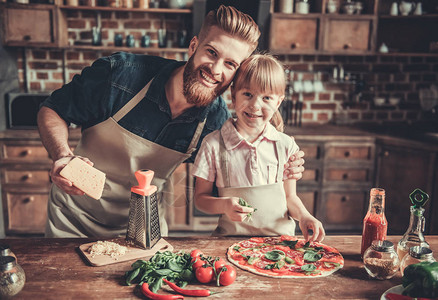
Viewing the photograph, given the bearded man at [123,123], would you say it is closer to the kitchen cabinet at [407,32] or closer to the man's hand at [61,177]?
the man's hand at [61,177]

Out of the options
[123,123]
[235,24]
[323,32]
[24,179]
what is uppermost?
[323,32]

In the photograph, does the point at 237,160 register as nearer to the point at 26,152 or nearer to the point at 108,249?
the point at 108,249

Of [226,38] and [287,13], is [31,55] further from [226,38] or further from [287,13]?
[226,38]

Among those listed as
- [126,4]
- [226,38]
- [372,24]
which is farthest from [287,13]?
[226,38]

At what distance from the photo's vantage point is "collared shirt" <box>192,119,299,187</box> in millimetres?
1570

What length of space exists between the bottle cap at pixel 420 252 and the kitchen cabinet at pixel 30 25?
3.28 m

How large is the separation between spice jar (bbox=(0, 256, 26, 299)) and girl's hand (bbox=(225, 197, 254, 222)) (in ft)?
2.17

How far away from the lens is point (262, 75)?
4.90ft

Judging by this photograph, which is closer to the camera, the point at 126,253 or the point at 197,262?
the point at 197,262

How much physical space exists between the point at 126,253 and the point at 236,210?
15.2 inches

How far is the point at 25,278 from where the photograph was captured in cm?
111

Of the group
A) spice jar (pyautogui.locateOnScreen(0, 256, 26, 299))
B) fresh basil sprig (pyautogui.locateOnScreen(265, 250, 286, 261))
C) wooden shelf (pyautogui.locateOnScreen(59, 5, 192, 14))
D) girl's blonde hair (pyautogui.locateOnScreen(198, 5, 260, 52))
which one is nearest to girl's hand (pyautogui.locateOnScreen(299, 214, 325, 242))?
fresh basil sprig (pyautogui.locateOnScreen(265, 250, 286, 261))

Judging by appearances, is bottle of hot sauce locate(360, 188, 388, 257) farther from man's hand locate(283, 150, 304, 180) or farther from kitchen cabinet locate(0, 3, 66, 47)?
kitchen cabinet locate(0, 3, 66, 47)

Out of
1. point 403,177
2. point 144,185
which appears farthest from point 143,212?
point 403,177
